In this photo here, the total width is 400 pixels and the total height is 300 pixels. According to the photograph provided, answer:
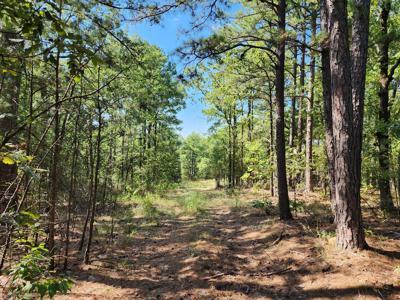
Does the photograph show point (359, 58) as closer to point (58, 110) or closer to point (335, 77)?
point (335, 77)

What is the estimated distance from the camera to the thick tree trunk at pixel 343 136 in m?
5.16

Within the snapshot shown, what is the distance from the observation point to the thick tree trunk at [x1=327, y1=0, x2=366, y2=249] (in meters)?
5.16

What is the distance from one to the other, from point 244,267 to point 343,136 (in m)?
3.08

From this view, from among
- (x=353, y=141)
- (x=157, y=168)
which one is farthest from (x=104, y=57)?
(x=157, y=168)

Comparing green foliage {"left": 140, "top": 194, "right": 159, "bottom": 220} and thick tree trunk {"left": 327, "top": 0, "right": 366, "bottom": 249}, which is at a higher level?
thick tree trunk {"left": 327, "top": 0, "right": 366, "bottom": 249}

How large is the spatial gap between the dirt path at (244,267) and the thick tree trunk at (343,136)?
1.35 ft

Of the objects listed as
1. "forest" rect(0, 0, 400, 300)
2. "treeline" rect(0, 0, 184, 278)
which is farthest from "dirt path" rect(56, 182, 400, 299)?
"treeline" rect(0, 0, 184, 278)

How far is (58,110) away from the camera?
2900 mm

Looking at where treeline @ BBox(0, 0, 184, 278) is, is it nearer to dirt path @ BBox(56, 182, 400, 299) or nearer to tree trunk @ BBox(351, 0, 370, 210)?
dirt path @ BBox(56, 182, 400, 299)

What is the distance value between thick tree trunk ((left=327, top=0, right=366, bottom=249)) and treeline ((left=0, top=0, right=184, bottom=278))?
340 cm

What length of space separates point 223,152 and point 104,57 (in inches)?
1045

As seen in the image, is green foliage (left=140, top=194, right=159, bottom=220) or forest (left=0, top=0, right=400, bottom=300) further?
green foliage (left=140, top=194, right=159, bottom=220)

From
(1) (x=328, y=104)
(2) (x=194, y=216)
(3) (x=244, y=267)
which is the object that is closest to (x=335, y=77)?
(1) (x=328, y=104)

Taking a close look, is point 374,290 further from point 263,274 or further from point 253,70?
point 253,70
